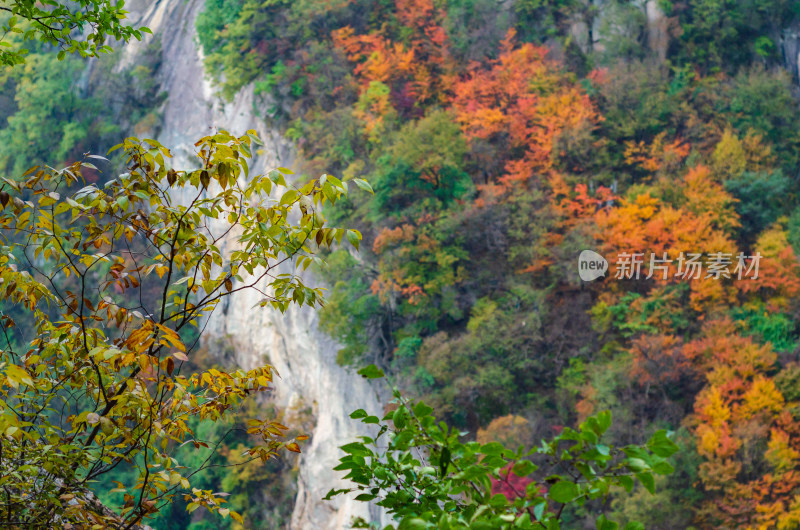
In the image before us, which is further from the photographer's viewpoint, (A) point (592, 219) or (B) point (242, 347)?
(B) point (242, 347)

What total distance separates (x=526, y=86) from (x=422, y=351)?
5.23 metres

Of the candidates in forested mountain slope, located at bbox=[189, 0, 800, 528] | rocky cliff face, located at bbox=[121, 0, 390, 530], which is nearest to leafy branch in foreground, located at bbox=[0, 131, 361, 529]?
rocky cliff face, located at bbox=[121, 0, 390, 530]

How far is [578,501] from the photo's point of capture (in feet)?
3.59

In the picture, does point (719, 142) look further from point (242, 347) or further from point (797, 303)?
point (242, 347)

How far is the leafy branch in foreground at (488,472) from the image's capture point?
104 centimetres

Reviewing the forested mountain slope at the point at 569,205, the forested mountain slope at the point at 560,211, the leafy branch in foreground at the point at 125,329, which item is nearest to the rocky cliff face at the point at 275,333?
the forested mountain slope at the point at 560,211

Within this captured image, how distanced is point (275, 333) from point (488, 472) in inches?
503

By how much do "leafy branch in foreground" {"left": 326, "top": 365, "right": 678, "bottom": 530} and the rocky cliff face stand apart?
7.49 meters

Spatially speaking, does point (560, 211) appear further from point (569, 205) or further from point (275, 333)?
point (275, 333)

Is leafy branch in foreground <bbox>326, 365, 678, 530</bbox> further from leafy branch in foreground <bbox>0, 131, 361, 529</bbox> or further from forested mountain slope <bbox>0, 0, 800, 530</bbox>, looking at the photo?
forested mountain slope <bbox>0, 0, 800, 530</bbox>

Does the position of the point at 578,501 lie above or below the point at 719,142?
below

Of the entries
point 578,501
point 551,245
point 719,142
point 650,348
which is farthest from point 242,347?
point 578,501

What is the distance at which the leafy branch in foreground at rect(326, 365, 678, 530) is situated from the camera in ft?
3.42

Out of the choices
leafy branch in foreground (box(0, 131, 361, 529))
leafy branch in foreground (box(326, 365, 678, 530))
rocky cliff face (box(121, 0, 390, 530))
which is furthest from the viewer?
rocky cliff face (box(121, 0, 390, 530))
